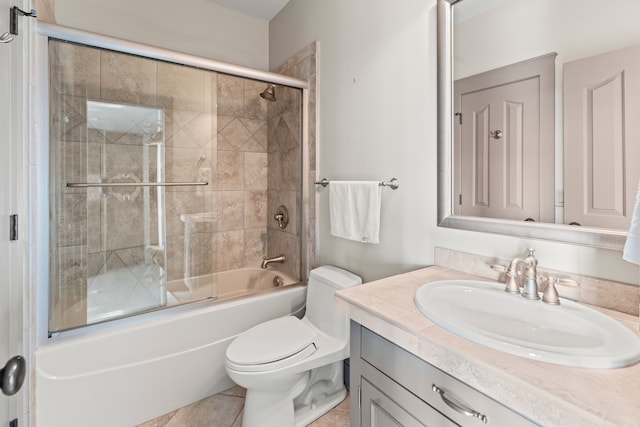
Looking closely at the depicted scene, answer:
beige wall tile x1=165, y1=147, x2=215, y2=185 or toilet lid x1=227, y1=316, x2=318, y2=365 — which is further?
beige wall tile x1=165, y1=147, x2=215, y2=185

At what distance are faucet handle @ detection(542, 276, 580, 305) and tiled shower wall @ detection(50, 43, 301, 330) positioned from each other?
65.6 inches

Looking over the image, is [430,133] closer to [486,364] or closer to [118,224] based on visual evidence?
[486,364]

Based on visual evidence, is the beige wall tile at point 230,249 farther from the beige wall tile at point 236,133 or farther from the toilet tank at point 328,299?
the toilet tank at point 328,299

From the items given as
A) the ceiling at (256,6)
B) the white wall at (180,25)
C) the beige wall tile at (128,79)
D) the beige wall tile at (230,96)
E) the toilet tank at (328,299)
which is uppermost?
the ceiling at (256,6)

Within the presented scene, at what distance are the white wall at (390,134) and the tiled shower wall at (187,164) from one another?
1.53 feet

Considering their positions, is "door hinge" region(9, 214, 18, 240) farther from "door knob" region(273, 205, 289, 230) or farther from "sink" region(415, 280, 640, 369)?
"door knob" region(273, 205, 289, 230)

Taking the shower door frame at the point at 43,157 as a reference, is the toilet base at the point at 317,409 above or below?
below

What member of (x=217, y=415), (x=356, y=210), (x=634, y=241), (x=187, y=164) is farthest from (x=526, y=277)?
(x=187, y=164)

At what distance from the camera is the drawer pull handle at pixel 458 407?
62 cm

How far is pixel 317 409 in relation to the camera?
1596 millimetres

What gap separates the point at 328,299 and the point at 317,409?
0.59 m

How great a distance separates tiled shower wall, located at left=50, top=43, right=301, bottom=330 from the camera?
1.55 m

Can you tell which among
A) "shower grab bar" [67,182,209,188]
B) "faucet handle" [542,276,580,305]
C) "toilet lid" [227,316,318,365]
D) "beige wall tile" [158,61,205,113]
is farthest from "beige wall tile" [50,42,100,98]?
"faucet handle" [542,276,580,305]

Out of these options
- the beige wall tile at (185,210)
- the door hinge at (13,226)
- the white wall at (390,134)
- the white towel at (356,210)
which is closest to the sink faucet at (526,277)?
the white wall at (390,134)
